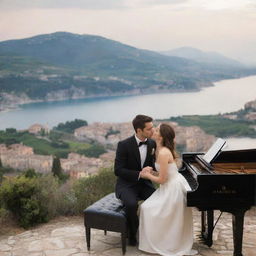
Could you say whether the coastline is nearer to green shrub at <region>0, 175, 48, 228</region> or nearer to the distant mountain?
the distant mountain

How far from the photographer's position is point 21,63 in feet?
224

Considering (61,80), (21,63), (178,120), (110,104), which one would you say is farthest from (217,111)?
(21,63)

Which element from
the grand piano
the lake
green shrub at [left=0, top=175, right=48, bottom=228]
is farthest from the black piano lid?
the lake

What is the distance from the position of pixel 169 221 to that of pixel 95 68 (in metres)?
74.1

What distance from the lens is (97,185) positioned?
6391mm

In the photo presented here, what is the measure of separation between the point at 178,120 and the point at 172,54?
34.7 meters

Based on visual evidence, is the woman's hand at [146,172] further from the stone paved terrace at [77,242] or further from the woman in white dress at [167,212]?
the stone paved terrace at [77,242]

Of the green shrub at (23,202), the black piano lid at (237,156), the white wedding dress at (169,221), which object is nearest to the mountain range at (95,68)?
the green shrub at (23,202)

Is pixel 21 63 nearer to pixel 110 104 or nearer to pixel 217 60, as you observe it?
pixel 110 104

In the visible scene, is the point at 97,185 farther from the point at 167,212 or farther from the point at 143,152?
the point at 167,212

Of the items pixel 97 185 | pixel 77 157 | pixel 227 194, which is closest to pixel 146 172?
pixel 227 194

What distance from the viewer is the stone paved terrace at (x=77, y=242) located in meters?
4.39

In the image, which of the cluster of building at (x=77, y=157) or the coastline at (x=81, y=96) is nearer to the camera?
the cluster of building at (x=77, y=157)

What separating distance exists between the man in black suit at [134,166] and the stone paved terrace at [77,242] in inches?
14.4
